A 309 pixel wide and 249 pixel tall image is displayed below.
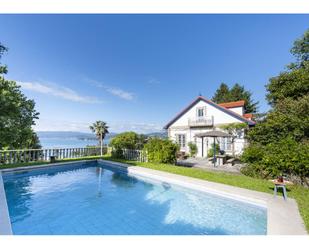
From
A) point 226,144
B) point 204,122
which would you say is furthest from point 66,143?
point 226,144

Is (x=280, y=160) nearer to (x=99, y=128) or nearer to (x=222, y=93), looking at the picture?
(x=99, y=128)

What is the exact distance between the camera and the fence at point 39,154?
10.8m

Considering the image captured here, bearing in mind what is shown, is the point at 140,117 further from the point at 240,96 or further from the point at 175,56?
the point at 240,96

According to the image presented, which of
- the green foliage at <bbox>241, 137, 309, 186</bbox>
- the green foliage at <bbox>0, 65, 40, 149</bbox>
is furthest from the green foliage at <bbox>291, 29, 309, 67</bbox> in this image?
the green foliage at <bbox>0, 65, 40, 149</bbox>

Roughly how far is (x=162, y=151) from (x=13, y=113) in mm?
9664

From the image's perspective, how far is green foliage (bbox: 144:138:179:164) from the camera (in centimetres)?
1180

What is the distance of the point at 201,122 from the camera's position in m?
17.3

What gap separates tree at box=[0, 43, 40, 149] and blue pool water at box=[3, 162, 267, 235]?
2.87m

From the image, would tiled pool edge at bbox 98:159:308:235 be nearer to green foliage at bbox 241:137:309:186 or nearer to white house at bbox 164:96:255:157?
green foliage at bbox 241:137:309:186

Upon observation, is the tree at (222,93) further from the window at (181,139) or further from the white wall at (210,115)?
the window at (181,139)

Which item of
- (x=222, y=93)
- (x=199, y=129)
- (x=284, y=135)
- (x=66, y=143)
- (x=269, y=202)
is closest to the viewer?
(x=269, y=202)

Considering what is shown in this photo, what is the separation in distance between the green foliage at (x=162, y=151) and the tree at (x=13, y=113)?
8.95m

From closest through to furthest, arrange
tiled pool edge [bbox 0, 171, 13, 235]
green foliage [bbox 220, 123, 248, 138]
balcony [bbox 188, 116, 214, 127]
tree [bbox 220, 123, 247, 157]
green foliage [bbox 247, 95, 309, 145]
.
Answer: tiled pool edge [bbox 0, 171, 13, 235] → green foliage [bbox 247, 95, 309, 145] → green foliage [bbox 220, 123, 248, 138] → tree [bbox 220, 123, 247, 157] → balcony [bbox 188, 116, 214, 127]
